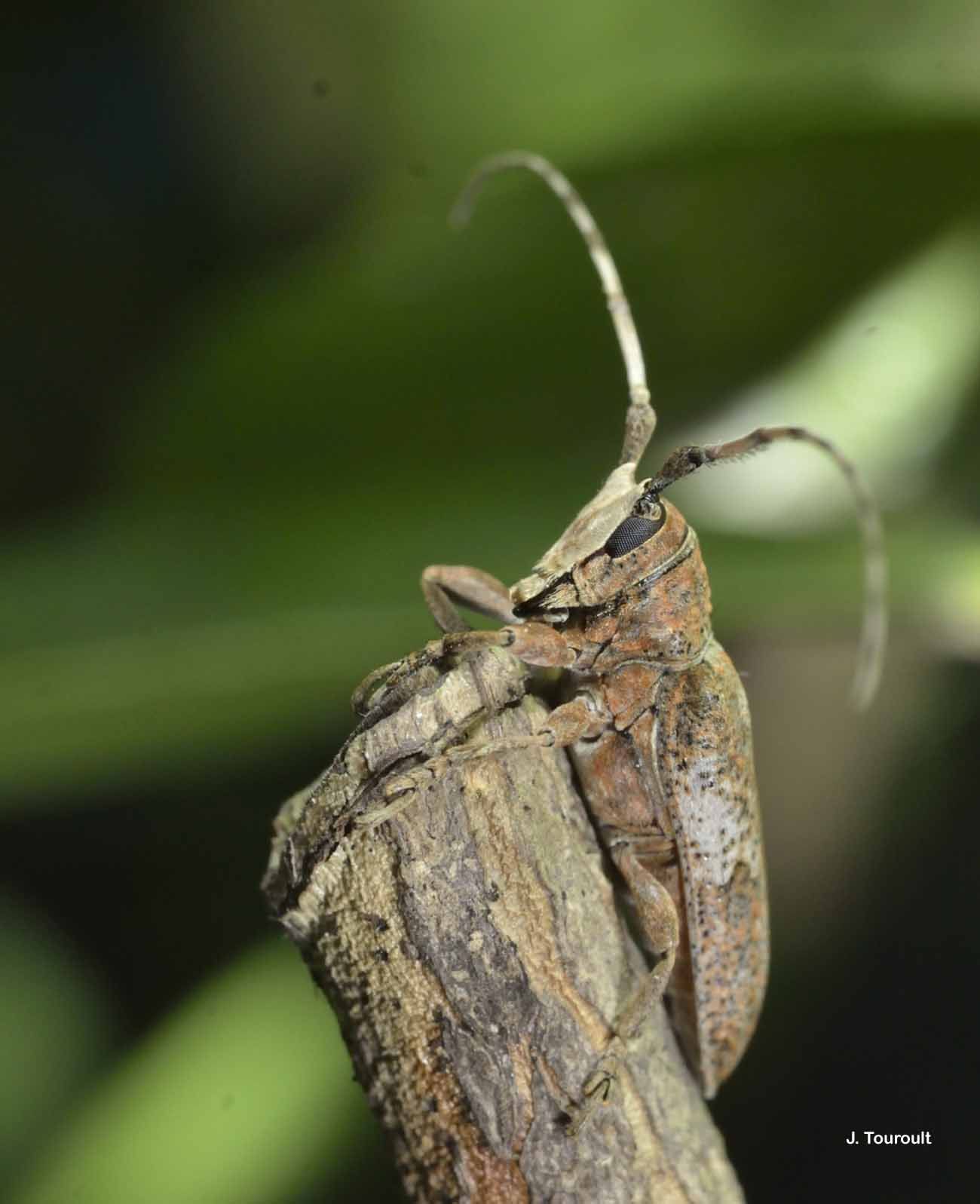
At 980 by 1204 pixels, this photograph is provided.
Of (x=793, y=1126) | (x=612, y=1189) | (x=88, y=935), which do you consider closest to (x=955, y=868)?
(x=793, y=1126)

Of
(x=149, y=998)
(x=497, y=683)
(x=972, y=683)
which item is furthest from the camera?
(x=972, y=683)

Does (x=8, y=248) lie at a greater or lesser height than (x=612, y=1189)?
greater

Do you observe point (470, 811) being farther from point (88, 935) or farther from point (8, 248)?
point (8, 248)

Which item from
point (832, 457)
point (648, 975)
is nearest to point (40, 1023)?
point (648, 975)

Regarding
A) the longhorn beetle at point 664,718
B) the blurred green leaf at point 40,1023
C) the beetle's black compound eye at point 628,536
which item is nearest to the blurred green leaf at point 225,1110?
the blurred green leaf at point 40,1023

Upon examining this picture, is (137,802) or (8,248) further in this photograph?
(8,248)

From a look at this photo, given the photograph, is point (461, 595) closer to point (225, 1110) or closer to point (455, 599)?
point (455, 599)
